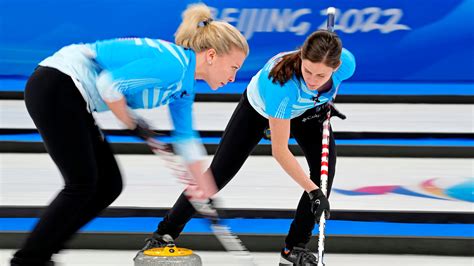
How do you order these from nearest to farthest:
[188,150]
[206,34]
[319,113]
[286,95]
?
[206,34] < [188,150] < [286,95] < [319,113]

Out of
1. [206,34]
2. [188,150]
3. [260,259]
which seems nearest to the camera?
[206,34]

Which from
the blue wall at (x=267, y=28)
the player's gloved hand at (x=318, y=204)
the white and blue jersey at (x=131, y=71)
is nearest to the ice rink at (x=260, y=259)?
the player's gloved hand at (x=318, y=204)

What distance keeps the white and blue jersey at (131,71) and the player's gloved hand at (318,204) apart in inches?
22.4

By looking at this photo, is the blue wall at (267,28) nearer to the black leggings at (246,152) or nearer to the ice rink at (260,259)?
the ice rink at (260,259)

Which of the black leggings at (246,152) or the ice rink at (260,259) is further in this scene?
the ice rink at (260,259)

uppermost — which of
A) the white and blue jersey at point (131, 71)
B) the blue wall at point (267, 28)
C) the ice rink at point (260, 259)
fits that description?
the blue wall at point (267, 28)

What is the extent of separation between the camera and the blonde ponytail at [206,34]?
229cm

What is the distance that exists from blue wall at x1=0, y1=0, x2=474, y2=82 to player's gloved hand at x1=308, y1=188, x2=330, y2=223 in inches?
129

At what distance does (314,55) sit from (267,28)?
3474mm

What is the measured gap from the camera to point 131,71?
221 centimetres

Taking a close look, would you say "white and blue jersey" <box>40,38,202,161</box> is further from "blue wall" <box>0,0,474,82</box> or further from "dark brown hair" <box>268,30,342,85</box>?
"blue wall" <box>0,0,474,82</box>

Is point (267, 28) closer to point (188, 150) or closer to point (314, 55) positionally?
point (314, 55)

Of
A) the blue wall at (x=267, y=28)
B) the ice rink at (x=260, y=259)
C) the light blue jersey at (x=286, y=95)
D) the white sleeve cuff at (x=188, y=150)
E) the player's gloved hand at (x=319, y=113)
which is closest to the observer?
the white sleeve cuff at (x=188, y=150)

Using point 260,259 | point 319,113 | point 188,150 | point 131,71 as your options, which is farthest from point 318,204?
point 131,71
